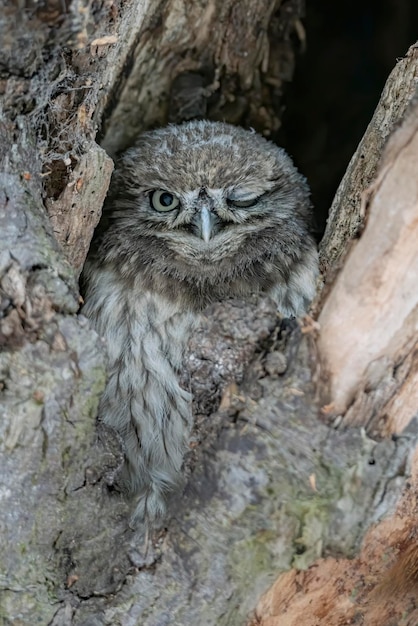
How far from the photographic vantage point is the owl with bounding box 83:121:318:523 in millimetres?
2592

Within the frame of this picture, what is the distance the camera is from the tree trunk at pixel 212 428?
175cm

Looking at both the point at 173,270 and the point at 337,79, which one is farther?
the point at 337,79

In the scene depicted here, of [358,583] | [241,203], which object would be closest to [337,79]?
[241,203]

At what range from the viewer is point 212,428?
1.85 m

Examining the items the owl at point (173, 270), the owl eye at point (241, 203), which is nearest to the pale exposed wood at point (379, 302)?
the owl at point (173, 270)

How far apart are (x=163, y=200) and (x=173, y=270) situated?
0.27 metres

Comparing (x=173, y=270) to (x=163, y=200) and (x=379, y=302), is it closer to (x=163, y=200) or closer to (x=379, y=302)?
(x=163, y=200)

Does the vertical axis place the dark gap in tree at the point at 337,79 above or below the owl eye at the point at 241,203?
above

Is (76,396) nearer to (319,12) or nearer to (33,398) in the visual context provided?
(33,398)

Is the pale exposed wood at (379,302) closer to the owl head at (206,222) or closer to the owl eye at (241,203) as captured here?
the owl head at (206,222)

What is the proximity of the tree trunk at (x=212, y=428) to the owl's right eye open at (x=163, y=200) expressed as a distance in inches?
26.5

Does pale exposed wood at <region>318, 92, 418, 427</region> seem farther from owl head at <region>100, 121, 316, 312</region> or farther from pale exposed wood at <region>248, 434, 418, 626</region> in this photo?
owl head at <region>100, 121, 316, 312</region>

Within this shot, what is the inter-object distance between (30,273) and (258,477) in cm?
70

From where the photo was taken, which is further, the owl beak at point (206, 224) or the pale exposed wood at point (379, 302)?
the owl beak at point (206, 224)
